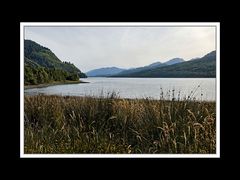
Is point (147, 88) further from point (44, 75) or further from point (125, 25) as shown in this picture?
point (44, 75)

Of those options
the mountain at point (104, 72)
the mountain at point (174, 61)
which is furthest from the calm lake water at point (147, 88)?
the mountain at point (174, 61)

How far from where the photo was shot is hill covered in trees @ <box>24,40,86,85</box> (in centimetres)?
931

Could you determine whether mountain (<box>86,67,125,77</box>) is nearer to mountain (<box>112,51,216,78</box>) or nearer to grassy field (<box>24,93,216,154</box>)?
mountain (<box>112,51,216,78</box>)

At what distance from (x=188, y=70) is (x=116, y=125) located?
1106 millimetres

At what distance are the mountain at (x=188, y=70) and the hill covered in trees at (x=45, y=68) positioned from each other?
1.93ft

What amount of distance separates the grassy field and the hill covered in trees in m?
0.23

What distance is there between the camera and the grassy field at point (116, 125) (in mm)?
9297

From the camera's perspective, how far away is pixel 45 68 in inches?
370

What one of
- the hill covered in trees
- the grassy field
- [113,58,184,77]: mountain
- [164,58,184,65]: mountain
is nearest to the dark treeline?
the hill covered in trees
